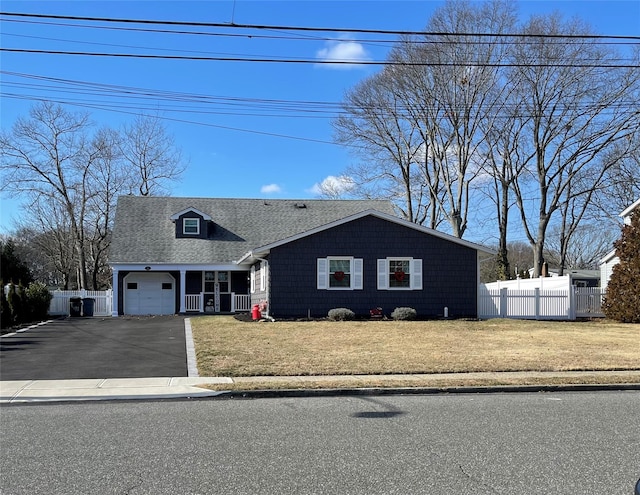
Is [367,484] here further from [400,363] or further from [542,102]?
[542,102]

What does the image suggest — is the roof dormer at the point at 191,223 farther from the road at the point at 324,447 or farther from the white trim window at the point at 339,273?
the road at the point at 324,447

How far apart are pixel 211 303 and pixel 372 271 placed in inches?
413

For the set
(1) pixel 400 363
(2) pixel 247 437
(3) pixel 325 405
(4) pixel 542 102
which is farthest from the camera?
(4) pixel 542 102

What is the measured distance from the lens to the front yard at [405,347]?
1331 cm

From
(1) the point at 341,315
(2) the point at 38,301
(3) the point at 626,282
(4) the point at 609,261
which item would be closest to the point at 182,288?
(2) the point at 38,301

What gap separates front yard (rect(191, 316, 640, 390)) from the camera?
43.7 ft

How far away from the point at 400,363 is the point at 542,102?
28.7 meters

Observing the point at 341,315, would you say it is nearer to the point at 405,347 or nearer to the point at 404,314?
the point at 404,314

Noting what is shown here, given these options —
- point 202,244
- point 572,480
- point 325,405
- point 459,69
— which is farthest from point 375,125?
point 572,480

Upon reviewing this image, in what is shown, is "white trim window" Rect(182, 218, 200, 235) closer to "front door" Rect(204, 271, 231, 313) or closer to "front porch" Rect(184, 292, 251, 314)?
"front door" Rect(204, 271, 231, 313)

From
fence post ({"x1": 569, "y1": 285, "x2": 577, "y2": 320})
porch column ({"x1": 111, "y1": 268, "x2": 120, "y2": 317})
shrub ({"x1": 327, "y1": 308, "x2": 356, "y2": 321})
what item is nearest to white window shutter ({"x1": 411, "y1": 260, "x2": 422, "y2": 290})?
shrub ({"x1": 327, "y1": 308, "x2": 356, "y2": 321})

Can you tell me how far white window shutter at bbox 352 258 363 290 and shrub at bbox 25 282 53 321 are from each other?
1426 centimetres

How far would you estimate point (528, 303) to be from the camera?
28.5 m

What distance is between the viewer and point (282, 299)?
Answer: 26.5 meters
